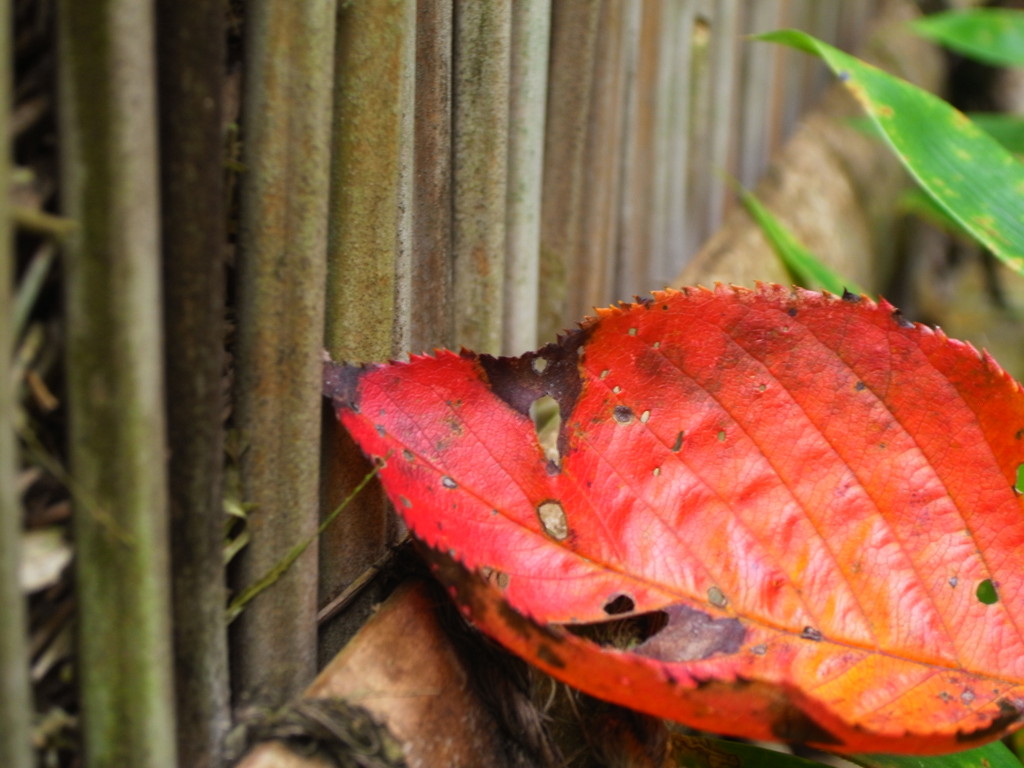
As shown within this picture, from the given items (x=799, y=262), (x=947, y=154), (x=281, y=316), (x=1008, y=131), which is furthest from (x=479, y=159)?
(x=1008, y=131)

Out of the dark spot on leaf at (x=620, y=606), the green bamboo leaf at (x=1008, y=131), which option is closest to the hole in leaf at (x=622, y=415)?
the dark spot on leaf at (x=620, y=606)

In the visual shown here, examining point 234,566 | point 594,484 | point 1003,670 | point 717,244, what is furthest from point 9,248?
point 717,244

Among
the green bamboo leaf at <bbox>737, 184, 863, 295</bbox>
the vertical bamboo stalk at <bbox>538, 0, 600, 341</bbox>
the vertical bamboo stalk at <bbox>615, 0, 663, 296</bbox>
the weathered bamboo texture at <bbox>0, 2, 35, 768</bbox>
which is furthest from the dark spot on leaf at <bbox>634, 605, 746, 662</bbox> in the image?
the green bamboo leaf at <bbox>737, 184, 863, 295</bbox>

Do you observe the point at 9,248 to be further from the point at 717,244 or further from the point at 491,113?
the point at 717,244

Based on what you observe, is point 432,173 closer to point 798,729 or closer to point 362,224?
point 362,224

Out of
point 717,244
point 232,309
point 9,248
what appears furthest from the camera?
point 717,244

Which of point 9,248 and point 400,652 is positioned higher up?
point 9,248

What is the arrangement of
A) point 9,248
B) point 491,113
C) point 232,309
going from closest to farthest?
point 9,248, point 232,309, point 491,113

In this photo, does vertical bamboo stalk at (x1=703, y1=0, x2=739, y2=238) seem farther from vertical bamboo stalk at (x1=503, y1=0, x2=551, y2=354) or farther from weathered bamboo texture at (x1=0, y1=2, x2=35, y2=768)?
weathered bamboo texture at (x1=0, y1=2, x2=35, y2=768)

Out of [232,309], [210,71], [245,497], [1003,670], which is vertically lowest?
[1003,670]
